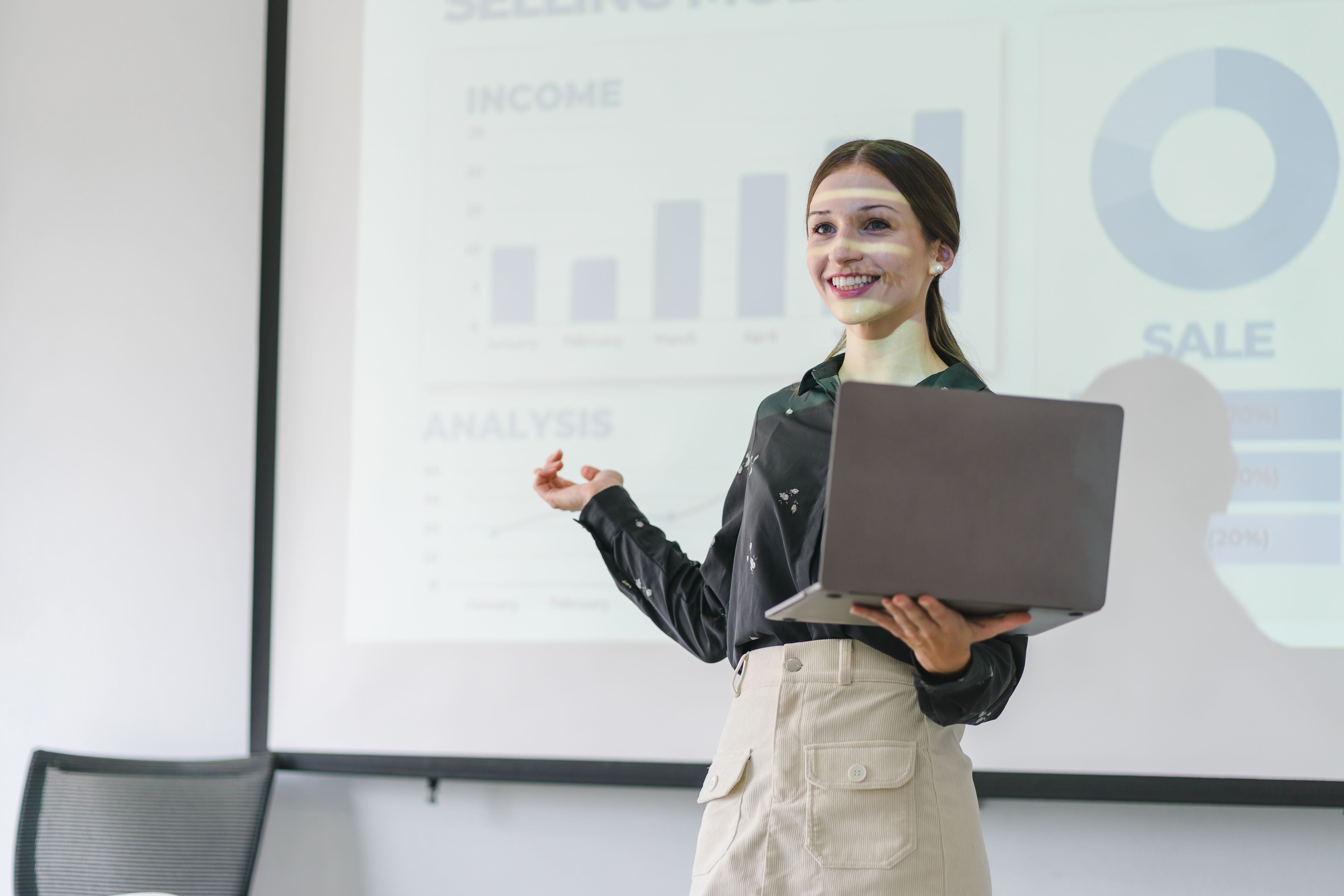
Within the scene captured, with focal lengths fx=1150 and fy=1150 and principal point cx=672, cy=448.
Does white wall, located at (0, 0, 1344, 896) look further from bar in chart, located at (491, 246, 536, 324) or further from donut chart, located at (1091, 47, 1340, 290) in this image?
donut chart, located at (1091, 47, 1340, 290)

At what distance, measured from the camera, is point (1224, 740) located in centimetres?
192

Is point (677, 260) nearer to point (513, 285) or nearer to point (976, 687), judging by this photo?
point (513, 285)

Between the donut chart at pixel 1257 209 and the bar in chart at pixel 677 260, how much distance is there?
0.73 m

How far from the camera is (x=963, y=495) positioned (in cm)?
94

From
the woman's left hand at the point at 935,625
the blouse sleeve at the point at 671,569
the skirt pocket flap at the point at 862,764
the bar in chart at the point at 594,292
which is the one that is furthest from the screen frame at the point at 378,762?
the woman's left hand at the point at 935,625

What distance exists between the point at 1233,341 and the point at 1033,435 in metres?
1.24

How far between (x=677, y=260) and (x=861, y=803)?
1.32m

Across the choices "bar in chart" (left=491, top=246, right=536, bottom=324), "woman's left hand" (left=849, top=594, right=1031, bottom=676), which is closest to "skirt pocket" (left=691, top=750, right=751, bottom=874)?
"woman's left hand" (left=849, top=594, right=1031, bottom=676)

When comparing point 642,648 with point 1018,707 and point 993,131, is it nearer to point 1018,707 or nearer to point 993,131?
point 1018,707

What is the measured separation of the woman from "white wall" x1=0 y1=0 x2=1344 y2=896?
1.02 meters

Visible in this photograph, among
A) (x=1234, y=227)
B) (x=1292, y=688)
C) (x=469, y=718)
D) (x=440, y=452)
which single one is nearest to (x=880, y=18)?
(x=1234, y=227)

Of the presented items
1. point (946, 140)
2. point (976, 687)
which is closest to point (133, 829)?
point (976, 687)

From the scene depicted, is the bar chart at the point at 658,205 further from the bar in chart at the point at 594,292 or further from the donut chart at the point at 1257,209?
the donut chart at the point at 1257,209

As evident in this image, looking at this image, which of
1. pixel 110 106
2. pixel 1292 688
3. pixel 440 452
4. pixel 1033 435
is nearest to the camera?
pixel 1033 435
